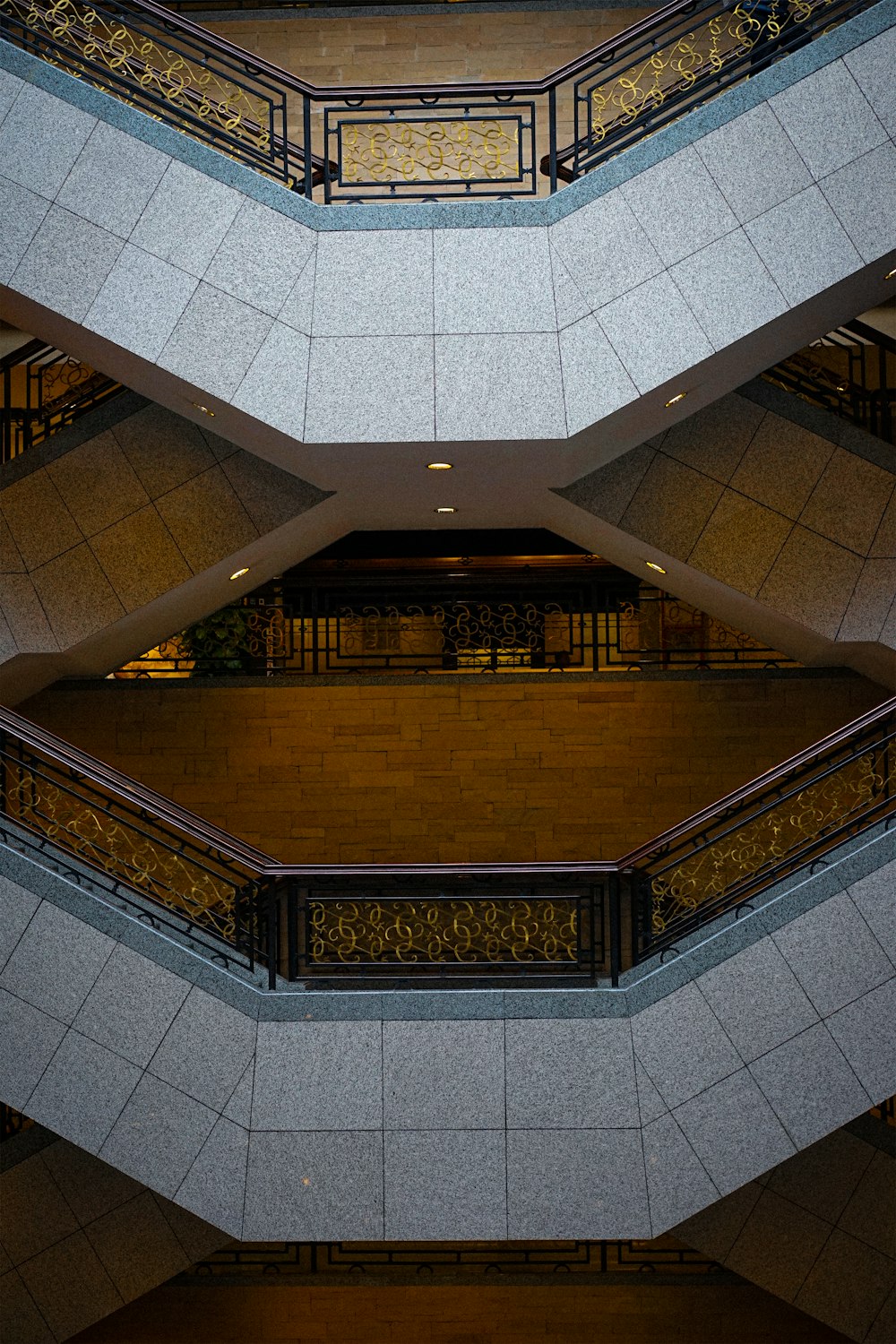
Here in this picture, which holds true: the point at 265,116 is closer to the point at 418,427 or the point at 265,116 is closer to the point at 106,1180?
the point at 418,427

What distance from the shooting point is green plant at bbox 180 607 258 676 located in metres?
11.3

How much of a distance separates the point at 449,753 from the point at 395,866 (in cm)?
404

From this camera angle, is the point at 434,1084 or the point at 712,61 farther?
the point at 712,61

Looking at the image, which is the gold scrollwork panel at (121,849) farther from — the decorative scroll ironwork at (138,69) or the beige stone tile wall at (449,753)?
the decorative scroll ironwork at (138,69)

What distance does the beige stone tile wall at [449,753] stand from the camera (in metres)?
11.2

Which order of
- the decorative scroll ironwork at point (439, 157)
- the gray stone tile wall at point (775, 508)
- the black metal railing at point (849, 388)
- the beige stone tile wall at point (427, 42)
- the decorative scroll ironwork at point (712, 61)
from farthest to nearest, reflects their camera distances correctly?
the beige stone tile wall at point (427, 42) → the black metal railing at point (849, 388) → the gray stone tile wall at point (775, 508) → the decorative scroll ironwork at point (439, 157) → the decorative scroll ironwork at point (712, 61)

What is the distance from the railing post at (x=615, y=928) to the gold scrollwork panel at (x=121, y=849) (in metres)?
2.15

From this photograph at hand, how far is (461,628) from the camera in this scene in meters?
11.5

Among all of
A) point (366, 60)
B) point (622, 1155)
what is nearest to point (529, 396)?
point (622, 1155)

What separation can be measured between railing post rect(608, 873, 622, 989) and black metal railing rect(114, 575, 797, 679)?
4.12 meters

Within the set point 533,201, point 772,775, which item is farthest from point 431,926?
point 533,201

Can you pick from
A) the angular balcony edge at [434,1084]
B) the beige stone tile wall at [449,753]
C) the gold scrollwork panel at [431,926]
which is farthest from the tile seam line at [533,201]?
the beige stone tile wall at [449,753]

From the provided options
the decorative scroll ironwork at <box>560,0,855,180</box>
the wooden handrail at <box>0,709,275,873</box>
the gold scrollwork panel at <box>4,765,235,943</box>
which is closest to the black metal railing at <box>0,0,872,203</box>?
the decorative scroll ironwork at <box>560,0,855,180</box>

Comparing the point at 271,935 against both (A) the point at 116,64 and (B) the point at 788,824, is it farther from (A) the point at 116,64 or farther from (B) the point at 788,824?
(A) the point at 116,64
